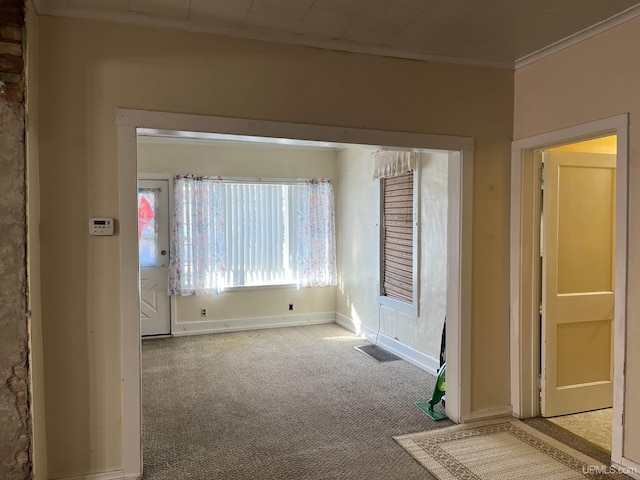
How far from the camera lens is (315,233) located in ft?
20.0

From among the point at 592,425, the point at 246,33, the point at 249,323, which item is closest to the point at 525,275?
the point at 592,425

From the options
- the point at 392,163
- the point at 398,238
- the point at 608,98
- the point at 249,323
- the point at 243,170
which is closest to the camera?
the point at 608,98

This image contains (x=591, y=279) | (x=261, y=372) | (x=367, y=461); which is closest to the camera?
(x=367, y=461)

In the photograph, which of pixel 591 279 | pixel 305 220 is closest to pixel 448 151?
pixel 591 279

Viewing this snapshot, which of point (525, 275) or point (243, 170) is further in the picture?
point (243, 170)

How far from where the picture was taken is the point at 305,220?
6.06 m

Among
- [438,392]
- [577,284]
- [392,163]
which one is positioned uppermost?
[392,163]

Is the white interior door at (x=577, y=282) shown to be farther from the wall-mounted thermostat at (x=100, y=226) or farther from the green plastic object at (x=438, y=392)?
the wall-mounted thermostat at (x=100, y=226)

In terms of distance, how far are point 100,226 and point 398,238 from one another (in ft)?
10.4

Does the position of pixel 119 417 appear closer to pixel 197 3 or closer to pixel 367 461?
pixel 367 461

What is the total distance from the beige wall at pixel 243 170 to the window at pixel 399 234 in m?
1.35

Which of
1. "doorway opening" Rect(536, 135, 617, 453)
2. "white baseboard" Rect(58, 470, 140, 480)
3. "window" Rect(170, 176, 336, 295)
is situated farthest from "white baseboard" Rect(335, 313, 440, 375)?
"white baseboard" Rect(58, 470, 140, 480)

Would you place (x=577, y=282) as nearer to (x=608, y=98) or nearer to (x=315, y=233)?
(x=608, y=98)

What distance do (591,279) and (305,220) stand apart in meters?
3.59
